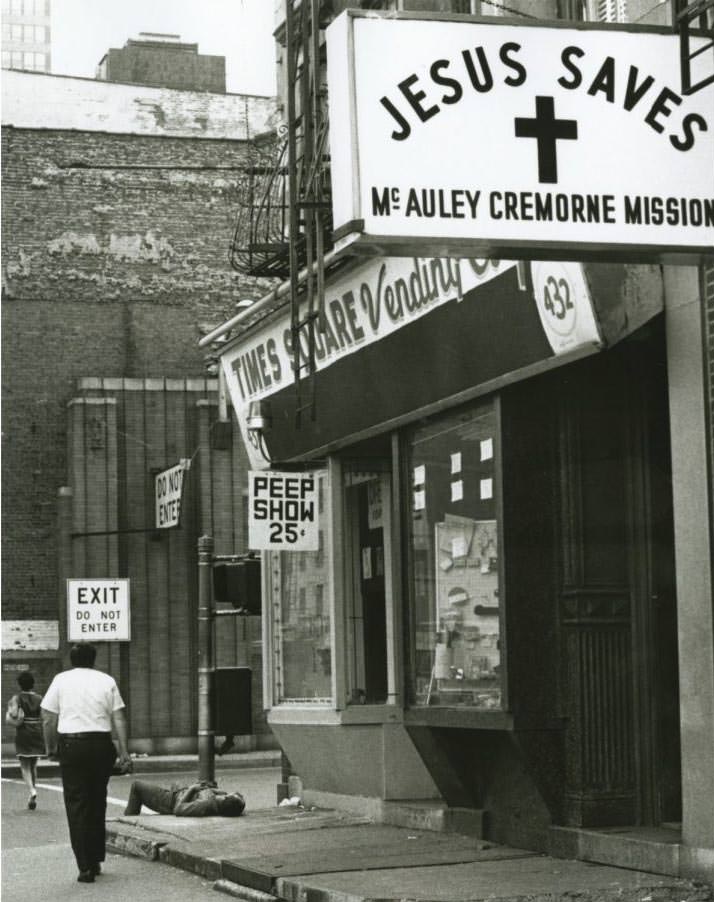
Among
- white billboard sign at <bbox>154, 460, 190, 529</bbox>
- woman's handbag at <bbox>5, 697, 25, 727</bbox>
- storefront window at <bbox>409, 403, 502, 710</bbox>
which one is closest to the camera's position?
storefront window at <bbox>409, 403, 502, 710</bbox>

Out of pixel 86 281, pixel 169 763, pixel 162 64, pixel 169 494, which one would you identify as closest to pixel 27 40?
pixel 162 64

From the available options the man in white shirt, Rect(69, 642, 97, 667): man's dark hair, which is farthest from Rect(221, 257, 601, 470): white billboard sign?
the man in white shirt

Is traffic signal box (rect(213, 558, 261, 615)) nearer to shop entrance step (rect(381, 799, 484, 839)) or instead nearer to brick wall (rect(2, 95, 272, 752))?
shop entrance step (rect(381, 799, 484, 839))

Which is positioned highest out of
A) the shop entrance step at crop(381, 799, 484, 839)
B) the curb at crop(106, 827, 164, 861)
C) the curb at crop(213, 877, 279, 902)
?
the shop entrance step at crop(381, 799, 484, 839)

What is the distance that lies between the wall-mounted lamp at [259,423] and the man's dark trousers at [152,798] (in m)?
3.40

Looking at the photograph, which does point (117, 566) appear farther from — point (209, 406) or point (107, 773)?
point (107, 773)

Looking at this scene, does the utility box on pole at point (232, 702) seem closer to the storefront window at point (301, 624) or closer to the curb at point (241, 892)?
the storefront window at point (301, 624)

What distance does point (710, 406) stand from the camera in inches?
414

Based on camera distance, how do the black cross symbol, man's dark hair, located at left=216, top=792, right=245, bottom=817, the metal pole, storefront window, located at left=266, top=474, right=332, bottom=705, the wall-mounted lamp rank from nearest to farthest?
the black cross symbol, man's dark hair, located at left=216, top=792, right=245, bottom=817, storefront window, located at left=266, top=474, right=332, bottom=705, the wall-mounted lamp, the metal pole

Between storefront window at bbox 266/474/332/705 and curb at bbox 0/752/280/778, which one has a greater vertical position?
storefront window at bbox 266/474/332/705

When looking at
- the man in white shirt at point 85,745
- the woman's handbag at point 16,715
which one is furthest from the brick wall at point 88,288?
the man in white shirt at point 85,745

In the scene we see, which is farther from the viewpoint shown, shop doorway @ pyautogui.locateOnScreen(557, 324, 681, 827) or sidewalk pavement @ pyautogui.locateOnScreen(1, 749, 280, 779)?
sidewalk pavement @ pyautogui.locateOnScreen(1, 749, 280, 779)

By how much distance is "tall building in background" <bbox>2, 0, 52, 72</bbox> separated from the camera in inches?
1571

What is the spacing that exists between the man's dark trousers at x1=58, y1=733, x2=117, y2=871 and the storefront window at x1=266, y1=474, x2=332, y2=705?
322 centimetres
